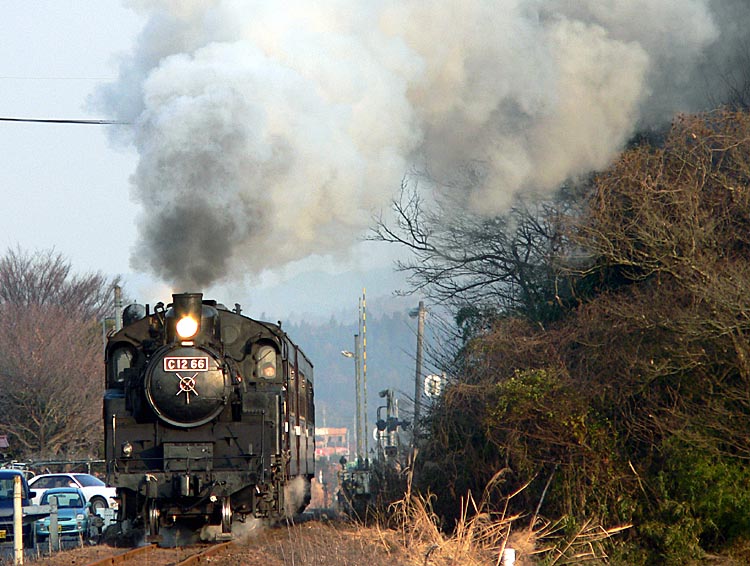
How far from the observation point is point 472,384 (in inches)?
645

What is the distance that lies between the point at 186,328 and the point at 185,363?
0.50 metres

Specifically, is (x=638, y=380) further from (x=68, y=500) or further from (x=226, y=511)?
(x=68, y=500)

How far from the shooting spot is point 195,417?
45.8 ft

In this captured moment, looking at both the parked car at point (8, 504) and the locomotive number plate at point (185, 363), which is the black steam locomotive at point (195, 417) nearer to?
the locomotive number plate at point (185, 363)

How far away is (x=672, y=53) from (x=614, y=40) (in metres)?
1.15

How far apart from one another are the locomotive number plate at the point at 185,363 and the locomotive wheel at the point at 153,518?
1.88 m

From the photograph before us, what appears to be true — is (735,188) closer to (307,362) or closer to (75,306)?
(307,362)

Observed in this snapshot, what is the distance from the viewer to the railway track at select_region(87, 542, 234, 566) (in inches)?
504

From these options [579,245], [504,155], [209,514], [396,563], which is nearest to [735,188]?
[579,245]

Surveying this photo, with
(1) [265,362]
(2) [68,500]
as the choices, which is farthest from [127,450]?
(2) [68,500]

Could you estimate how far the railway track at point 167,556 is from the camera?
12812 mm

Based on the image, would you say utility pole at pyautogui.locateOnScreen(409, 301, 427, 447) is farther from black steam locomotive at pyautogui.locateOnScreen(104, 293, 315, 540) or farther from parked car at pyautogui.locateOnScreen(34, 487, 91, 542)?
parked car at pyautogui.locateOnScreen(34, 487, 91, 542)

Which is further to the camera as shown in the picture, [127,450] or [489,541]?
[127,450]

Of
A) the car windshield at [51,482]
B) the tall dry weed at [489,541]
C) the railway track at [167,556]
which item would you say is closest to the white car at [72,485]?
the car windshield at [51,482]
